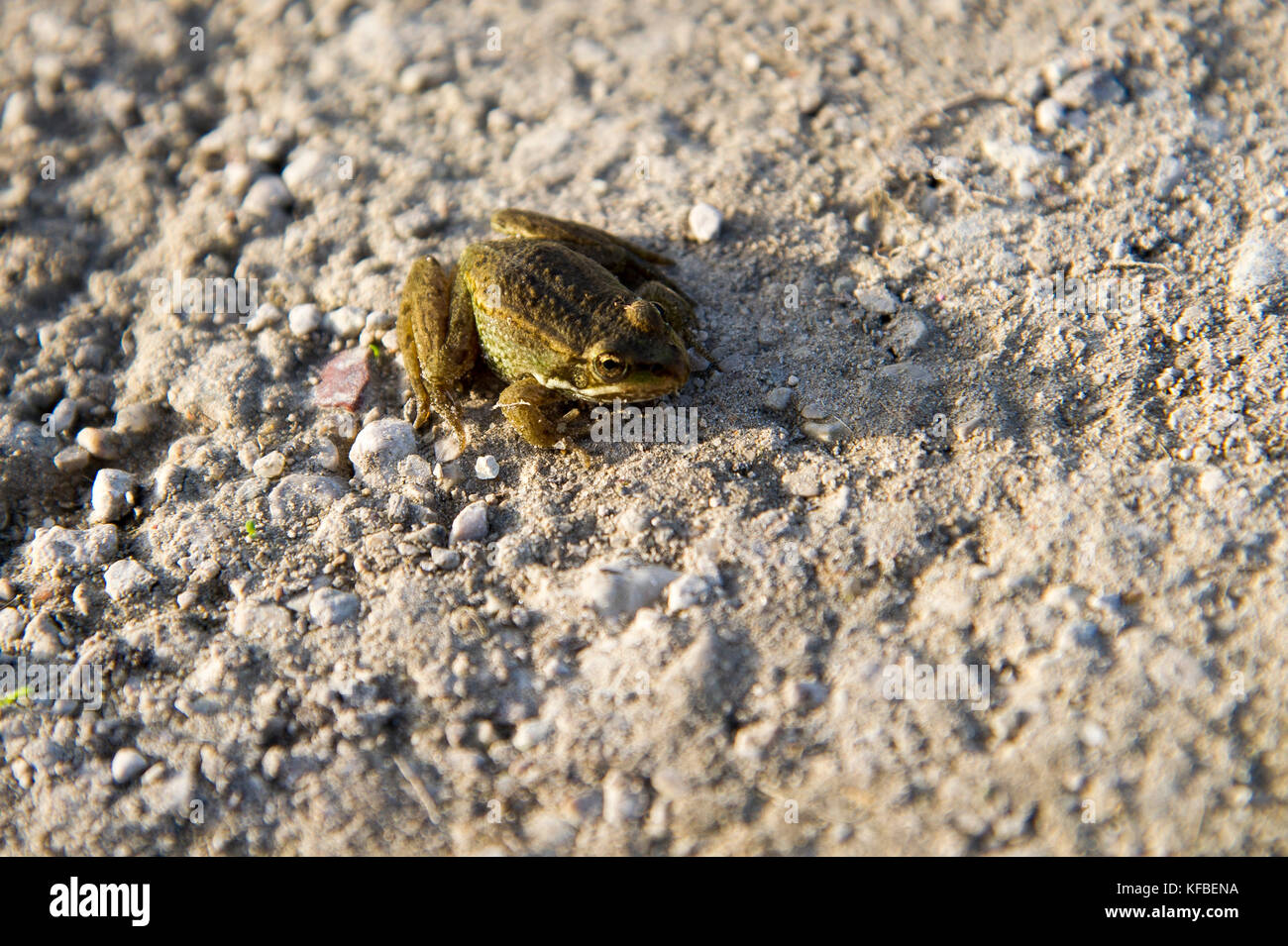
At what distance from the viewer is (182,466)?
4664 mm

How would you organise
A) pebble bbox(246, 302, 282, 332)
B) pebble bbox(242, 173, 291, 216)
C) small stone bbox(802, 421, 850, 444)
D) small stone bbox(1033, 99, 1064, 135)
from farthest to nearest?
pebble bbox(242, 173, 291, 216) < small stone bbox(1033, 99, 1064, 135) < pebble bbox(246, 302, 282, 332) < small stone bbox(802, 421, 850, 444)

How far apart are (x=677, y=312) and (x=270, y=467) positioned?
2.28 m

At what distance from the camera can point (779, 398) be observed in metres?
4.52

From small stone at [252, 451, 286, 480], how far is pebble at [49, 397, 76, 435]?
51.0 inches

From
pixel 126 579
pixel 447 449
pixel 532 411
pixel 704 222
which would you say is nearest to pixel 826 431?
pixel 532 411

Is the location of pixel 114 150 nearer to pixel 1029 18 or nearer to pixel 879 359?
pixel 879 359

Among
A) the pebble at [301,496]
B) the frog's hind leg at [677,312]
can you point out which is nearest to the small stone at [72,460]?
the pebble at [301,496]

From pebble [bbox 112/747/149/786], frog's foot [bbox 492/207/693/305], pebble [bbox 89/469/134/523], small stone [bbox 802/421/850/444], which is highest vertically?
frog's foot [bbox 492/207/693/305]

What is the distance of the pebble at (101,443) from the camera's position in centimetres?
480

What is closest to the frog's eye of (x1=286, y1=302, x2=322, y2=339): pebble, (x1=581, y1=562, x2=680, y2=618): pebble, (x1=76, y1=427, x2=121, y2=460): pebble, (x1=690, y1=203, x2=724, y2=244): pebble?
(x1=581, y1=562, x2=680, y2=618): pebble

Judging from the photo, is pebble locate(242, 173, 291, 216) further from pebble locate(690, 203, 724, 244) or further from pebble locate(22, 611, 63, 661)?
pebble locate(22, 611, 63, 661)

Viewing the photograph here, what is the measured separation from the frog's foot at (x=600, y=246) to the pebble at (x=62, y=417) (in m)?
2.70

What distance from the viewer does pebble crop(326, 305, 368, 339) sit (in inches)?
199

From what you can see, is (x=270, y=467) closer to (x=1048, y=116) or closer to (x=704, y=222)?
(x=704, y=222)
